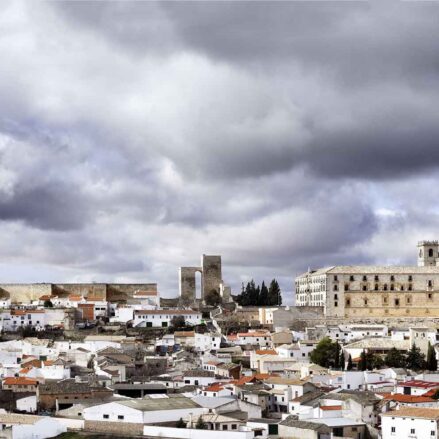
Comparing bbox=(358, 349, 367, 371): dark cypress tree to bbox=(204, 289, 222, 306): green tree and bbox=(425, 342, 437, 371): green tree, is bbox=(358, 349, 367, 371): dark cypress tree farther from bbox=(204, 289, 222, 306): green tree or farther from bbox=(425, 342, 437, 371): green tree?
bbox=(204, 289, 222, 306): green tree

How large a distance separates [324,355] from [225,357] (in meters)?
5.46

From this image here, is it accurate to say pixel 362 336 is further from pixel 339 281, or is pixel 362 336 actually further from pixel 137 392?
pixel 137 392

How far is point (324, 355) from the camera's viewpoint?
44781 mm

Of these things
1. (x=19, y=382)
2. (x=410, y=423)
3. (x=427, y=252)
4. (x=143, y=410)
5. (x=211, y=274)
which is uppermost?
(x=427, y=252)

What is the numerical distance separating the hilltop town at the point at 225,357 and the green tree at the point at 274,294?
0.10 meters

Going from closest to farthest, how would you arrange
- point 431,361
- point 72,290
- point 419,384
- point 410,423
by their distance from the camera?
point 410,423
point 419,384
point 431,361
point 72,290

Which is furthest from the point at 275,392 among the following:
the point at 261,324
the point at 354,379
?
the point at 261,324

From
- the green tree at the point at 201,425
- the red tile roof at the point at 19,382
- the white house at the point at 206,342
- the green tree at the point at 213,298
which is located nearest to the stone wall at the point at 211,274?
the green tree at the point at 213,298

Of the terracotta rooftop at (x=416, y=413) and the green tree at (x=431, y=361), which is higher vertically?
the green tree at (x=431, y=361)

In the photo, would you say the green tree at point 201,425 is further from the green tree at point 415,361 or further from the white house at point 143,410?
the green tree at point 415,361

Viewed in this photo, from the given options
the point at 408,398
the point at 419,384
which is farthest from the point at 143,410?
the point at 419,384

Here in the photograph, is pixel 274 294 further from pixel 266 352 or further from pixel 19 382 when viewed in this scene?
pixel 19 382

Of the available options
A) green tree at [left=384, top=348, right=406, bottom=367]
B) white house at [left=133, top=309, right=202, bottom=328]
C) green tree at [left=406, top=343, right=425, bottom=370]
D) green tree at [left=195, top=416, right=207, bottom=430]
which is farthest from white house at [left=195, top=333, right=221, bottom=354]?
green tree at [left=195, top=416, right=207, bottom=430]

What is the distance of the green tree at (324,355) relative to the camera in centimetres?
4456
